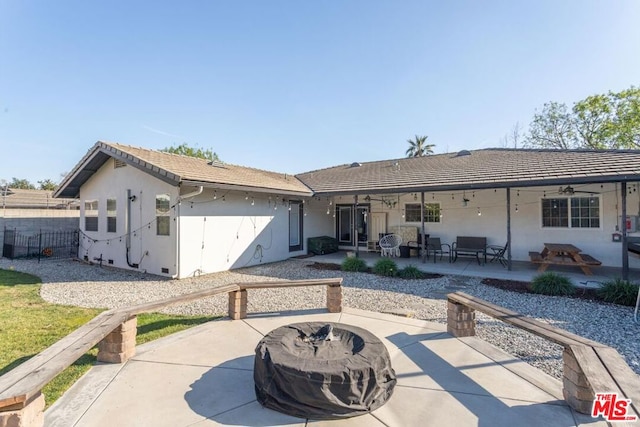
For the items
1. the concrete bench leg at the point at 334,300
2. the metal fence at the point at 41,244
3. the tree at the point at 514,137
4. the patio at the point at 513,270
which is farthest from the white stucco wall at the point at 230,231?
the tree at the point at 514,137

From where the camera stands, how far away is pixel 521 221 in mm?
10789

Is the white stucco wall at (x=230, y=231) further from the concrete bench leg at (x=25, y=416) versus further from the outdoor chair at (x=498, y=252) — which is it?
the outdoor chair at (x=498, y=252)

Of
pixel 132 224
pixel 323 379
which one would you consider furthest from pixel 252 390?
pixel 132 224

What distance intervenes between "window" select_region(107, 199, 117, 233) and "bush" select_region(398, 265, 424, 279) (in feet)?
32.5

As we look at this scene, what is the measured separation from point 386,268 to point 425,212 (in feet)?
16.3

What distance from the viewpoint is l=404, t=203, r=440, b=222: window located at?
12.6m

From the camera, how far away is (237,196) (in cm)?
1033

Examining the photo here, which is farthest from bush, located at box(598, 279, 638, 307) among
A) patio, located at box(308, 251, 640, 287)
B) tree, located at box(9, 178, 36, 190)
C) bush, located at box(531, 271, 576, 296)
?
tree, located at box(9, 178, 36, 190)

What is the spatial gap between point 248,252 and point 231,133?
34.6 ft

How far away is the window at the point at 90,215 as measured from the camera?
Answer: 11380 mm

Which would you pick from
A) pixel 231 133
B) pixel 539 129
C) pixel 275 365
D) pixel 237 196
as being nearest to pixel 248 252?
pixel 237 196

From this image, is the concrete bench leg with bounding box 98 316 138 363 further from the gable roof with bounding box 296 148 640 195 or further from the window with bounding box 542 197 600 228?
the window with bounding box 542 197 600 228

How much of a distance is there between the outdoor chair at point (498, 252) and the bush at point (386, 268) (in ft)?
12.8

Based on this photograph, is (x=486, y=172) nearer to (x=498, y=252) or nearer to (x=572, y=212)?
(x=498, y=252)
